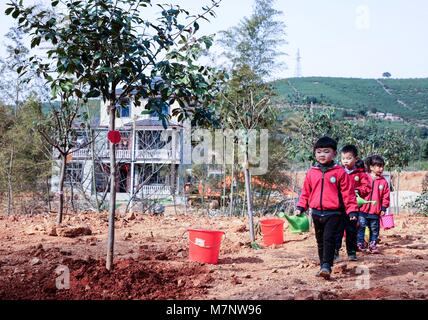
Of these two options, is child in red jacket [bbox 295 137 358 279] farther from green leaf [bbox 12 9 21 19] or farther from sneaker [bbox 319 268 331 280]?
green leaf [bbox 12 9 21 19]

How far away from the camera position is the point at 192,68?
4.23 meters

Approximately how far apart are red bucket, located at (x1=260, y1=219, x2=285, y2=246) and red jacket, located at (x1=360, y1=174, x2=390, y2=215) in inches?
45.4

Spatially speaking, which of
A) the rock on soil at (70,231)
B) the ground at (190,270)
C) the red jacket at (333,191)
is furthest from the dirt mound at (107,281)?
the rock on soil at (70,231)

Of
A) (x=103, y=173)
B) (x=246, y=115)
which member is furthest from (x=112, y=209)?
(x=103, y=173)

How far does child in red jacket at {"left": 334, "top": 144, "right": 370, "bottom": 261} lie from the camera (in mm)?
5508

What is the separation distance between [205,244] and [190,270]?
427 millimetres

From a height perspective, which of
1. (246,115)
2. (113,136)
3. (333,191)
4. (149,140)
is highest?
(149,140)

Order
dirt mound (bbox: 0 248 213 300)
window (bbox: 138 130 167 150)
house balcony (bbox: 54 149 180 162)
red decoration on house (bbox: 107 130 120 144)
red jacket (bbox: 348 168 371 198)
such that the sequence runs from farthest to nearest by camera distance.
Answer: house balcony (bbox: 54 149 180 162), window (bbox: 138 130 167 150), red jacket (bbox: 348 168 371 198), red decoration on house (bbox: 107 130 120 144), dirt mound (bbox: 0 248 213 300)

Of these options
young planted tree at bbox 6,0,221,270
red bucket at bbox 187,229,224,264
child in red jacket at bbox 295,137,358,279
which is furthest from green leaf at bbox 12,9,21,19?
child in red jacket at bbox 295,137,358,279

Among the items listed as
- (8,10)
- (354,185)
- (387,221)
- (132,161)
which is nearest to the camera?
(8,10)

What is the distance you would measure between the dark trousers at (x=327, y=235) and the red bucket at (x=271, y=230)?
5.80ft

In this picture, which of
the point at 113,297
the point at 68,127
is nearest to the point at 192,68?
the point at 113,297

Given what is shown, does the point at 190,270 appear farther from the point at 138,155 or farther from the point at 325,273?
the point at 138,155

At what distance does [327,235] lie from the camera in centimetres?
453
